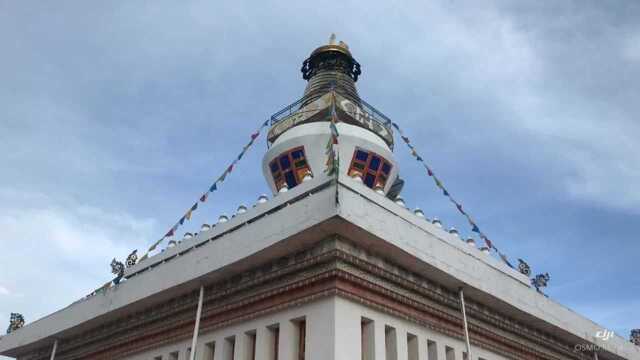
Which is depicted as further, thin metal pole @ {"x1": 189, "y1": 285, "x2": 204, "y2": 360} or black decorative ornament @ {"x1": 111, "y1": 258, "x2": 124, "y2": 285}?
black decorative ornament @ {"x1": 111, "y1": 258, "x2": 124, "y2": 285}

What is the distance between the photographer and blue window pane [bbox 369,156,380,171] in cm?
2448

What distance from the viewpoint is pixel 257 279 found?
619 inches

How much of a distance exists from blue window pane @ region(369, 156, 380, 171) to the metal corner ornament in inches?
659

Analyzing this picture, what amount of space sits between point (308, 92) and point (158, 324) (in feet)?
49.5

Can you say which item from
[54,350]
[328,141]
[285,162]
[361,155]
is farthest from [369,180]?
[54,350]

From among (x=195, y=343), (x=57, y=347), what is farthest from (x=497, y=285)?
(x=57, y=347)

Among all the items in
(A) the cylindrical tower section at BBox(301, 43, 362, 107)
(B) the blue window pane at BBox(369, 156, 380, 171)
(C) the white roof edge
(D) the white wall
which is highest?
(A) the cylindrical tower section at BBox(301, 43, 362, 107)

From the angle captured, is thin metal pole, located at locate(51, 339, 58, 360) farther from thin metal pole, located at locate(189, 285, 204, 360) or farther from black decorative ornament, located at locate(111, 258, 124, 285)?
thin metal pole, located at locate(189, 285, 204, 360)

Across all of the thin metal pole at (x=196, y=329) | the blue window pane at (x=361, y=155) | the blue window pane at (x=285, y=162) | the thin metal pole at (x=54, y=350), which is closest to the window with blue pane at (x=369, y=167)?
the blue window pane at (x=361, y=155)

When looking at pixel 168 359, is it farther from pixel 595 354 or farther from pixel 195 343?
pixel 595 354

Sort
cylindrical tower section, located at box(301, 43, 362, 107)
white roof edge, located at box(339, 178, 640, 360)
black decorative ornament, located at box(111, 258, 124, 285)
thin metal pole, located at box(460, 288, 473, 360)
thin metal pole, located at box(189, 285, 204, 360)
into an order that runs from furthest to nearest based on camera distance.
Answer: cylindrical tower section, located at box(301, 43, 362, 107), black decorative ornament, located at box(111, 258, 124, 285), thin metal pole, located at box(460, 288, 473, 360), thin metal pole, located at box(189, 285, 204, 360), white roof edge, located at box(339, 178, 640, 360)

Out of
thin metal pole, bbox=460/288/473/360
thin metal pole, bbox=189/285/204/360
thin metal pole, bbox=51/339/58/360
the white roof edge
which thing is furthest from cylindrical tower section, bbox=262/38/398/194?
thin metal pole, bbox=51/339/58/360

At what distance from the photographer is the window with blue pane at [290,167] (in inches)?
949

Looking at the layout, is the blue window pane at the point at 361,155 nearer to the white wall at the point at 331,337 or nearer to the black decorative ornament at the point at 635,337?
the white wall at the point at 331,337
